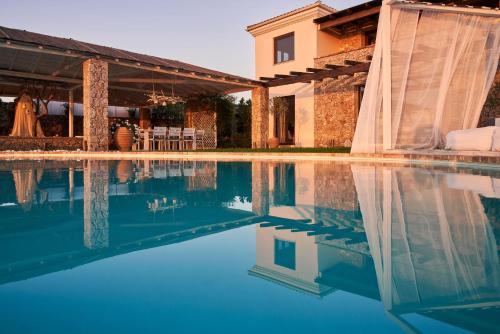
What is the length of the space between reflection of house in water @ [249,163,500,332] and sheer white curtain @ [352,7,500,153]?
4957 millimetres

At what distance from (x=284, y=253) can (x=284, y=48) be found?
14970mm

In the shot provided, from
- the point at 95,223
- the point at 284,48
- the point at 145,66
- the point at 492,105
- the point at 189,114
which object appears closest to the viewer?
the point at 95,223

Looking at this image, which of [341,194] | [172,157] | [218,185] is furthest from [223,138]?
[341,194]

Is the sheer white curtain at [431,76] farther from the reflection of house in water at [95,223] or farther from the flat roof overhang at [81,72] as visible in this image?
the flat roof overhang at [81,72]

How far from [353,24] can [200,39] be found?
8028 mm

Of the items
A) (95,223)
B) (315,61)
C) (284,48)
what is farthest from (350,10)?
(95,223)

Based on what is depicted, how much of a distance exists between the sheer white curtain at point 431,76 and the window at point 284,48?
25.6 feet

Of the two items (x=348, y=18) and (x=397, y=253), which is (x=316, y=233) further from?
(x=348, y=18)

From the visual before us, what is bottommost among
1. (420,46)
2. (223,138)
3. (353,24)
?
(223,138)

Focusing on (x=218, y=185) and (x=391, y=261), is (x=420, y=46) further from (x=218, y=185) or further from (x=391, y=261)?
(x=391, y=261)

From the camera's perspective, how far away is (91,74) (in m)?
10.6

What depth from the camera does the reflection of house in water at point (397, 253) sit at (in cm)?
111

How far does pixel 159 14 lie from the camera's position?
14992 millimetres

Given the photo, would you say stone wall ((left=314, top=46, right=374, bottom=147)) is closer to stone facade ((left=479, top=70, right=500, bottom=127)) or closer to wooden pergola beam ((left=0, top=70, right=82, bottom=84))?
stone facade ((left=479, top=70, right=500, bottom=127))
